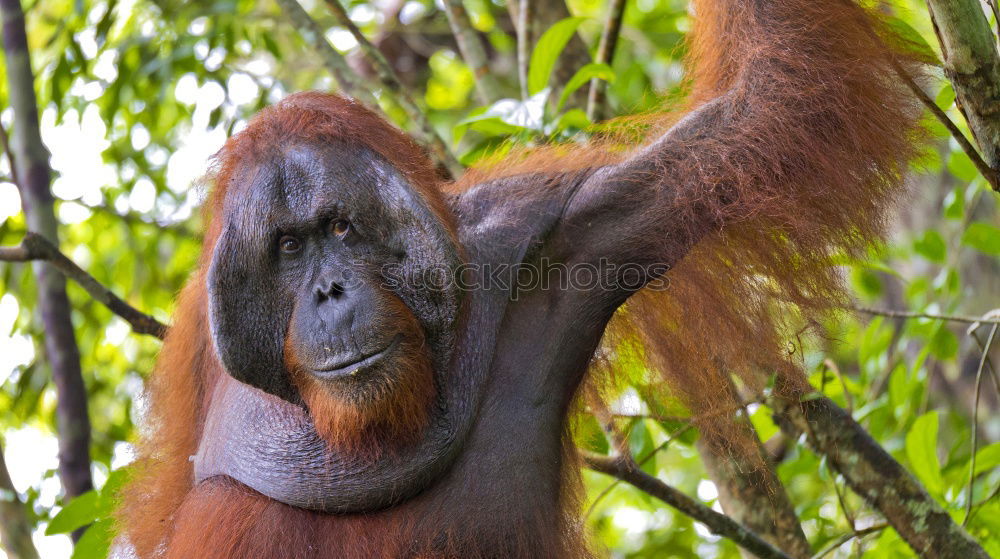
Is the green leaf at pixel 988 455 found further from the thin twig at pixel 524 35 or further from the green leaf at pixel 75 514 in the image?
the green leaf at pixel 75 514

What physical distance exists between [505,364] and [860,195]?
1.03 metres

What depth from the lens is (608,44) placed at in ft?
12.2

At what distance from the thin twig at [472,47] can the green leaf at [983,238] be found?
1901 mm

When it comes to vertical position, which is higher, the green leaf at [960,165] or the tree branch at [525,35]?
the green leaf at [960,165]

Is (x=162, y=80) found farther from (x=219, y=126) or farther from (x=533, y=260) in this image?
(x=533, y=260)

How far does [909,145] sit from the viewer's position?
8.73 ft

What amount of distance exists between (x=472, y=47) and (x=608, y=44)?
60 centimetres

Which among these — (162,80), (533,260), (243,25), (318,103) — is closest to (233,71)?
(243,25)

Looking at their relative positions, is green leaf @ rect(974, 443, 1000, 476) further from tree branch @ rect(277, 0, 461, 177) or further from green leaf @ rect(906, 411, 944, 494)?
tree branch @ rect(277, 0, 461, 177)

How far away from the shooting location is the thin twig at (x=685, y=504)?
2.93 m

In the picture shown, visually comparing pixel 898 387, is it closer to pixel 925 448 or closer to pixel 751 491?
pixel 925 448

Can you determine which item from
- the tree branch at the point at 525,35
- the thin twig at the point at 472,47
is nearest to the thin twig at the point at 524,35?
the tree branch at the point at 525,35

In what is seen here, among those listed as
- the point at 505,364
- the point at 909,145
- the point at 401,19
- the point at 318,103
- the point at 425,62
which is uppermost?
the point at 909,145

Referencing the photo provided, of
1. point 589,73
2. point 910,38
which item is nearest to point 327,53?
point 589,73
